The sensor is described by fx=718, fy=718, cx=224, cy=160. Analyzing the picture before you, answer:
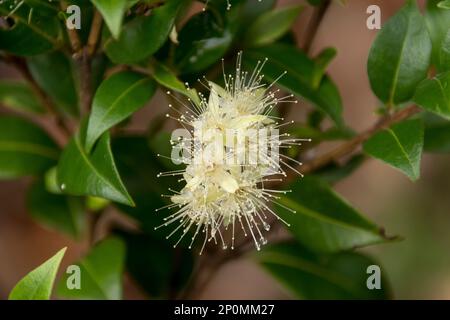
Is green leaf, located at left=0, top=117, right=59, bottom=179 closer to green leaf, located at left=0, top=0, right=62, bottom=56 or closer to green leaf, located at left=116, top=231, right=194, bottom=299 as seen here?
green leaf, located at left=116, top=231, right=194, bottom=299

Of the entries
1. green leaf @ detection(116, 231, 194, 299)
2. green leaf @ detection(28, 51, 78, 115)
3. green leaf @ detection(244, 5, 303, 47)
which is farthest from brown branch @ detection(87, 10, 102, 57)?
green leaf @ detection(116, 231, 194, 299)

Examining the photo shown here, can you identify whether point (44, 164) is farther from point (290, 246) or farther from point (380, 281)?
point (380, 281)

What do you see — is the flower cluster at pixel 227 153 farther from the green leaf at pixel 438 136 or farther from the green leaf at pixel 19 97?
the green leaf at pixel 19 97

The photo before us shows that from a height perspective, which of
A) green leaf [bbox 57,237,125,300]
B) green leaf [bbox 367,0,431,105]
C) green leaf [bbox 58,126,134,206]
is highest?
green leaf [bbox 367,0,431,105]

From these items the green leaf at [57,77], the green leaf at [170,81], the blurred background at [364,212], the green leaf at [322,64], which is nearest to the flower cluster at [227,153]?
the green leaf at [170,81]

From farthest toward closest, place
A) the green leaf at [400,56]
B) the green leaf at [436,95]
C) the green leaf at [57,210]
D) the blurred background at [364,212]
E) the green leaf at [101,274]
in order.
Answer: the blurred background at [364,212], the green leaf at [57,210], the green leaf at [101,274], the green leaf at [400,56], the green leaf at [436,95]

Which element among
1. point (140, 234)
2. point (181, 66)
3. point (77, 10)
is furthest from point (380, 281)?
point (77, 10)

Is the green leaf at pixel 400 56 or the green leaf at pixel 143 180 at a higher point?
the green leaf at pixel 400 56
